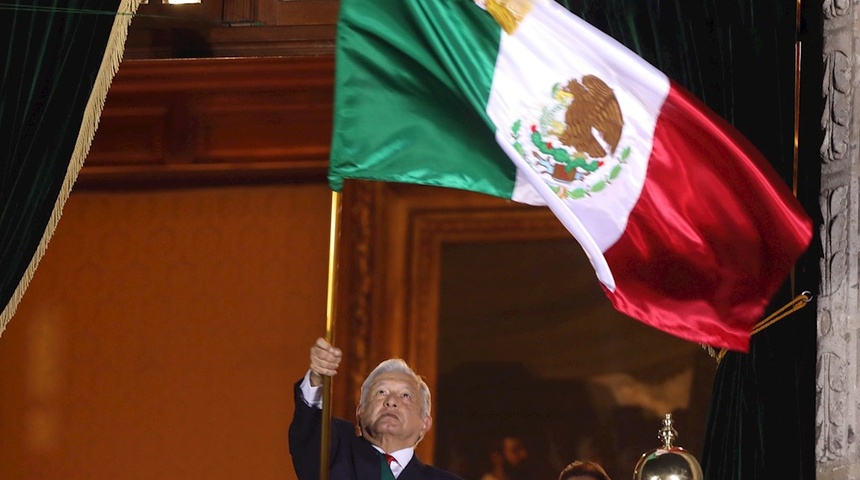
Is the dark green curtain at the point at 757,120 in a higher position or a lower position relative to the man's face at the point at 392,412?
higher

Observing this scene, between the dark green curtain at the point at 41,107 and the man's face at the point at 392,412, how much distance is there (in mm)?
1387

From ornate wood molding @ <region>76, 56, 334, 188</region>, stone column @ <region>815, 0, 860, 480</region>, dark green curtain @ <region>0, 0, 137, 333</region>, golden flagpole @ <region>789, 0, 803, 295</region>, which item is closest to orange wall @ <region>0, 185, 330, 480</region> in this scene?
ornate wood molding @ <region>76, 56, 334, 188</region>

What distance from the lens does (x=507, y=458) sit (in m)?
5.93

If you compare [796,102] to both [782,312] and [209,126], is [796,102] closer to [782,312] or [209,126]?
[782,312]

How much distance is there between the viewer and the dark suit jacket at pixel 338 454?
4211 mm

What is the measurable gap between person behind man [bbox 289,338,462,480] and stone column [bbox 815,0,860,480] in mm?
1184

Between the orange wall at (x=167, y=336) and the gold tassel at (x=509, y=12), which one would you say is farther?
the orange wall at (x=167, y=336)

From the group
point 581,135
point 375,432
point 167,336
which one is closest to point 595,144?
point 581,135

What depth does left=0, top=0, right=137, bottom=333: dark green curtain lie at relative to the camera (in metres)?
5.17

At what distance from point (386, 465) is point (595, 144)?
109cm

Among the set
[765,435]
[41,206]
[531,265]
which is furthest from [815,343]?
[41,206]

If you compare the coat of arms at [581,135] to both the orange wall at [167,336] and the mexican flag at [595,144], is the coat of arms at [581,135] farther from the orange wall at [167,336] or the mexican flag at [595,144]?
the orange wall at [167,336]

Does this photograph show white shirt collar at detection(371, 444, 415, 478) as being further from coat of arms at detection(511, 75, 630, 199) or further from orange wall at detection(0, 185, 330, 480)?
orange wall at detection(0, 185, 330, 480)

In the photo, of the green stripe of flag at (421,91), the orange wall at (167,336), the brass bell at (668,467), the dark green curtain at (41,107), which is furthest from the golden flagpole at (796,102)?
the dark green curtain at (41,107)
